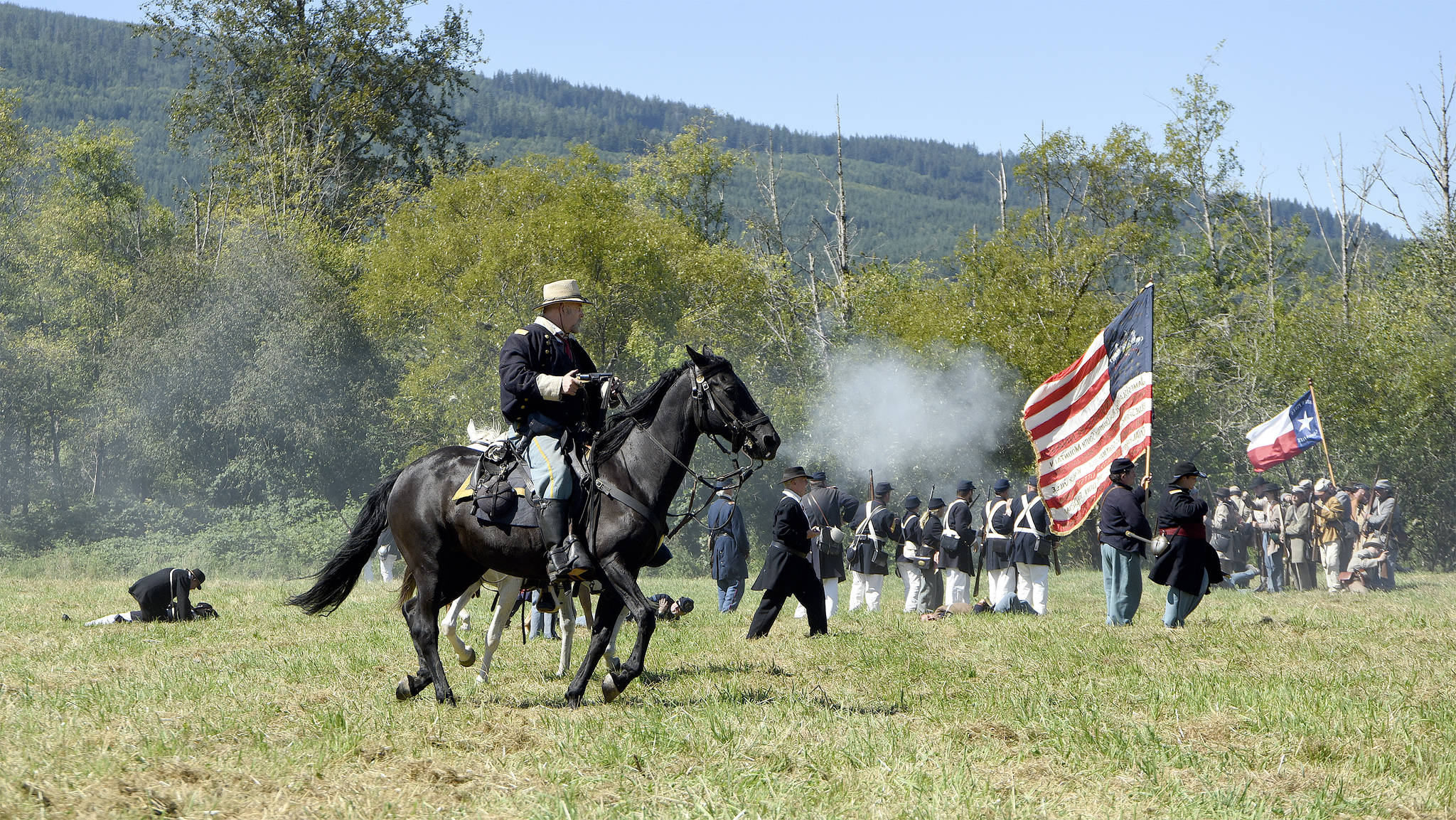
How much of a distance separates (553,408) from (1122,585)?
24.1 ft

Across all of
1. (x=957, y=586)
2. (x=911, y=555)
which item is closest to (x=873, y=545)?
(x=911, y=555)

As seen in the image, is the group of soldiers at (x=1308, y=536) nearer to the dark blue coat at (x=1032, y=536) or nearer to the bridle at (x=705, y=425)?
the dark blue coat at (x=1032, y=536)

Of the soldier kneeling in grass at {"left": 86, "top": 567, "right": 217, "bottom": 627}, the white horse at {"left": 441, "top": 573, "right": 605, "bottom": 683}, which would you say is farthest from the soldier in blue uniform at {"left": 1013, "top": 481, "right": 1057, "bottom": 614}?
the soldier kneeling in grass at {"left": 86, "top": 567, "right": 217, "bottom": 627}

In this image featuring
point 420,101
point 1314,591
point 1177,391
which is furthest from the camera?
point 420,101

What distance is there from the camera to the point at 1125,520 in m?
12.5

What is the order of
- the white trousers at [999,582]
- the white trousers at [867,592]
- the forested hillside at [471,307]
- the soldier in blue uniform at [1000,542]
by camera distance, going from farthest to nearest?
the forested hillside at [471,307]
the white trousers at [867,592]
the white trousers at [999,582]
the soldier in blue uniform at [1000,542]

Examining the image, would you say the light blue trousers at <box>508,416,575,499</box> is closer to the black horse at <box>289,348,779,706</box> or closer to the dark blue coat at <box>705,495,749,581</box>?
the black horse at <box>289,348,779,706</box>

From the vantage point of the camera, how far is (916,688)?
27.0 ft

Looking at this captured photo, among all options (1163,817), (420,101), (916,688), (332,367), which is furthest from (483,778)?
(420,101)

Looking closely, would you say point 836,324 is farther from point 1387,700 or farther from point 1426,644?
point 1387,700

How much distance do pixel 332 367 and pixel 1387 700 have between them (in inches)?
1223

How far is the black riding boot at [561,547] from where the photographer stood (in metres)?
7.46

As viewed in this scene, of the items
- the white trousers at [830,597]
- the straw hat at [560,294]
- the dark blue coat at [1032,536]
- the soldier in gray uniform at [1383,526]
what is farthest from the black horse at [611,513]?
the soldier in gray uniform at [1383,526]

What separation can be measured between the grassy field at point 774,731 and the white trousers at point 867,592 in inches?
200
